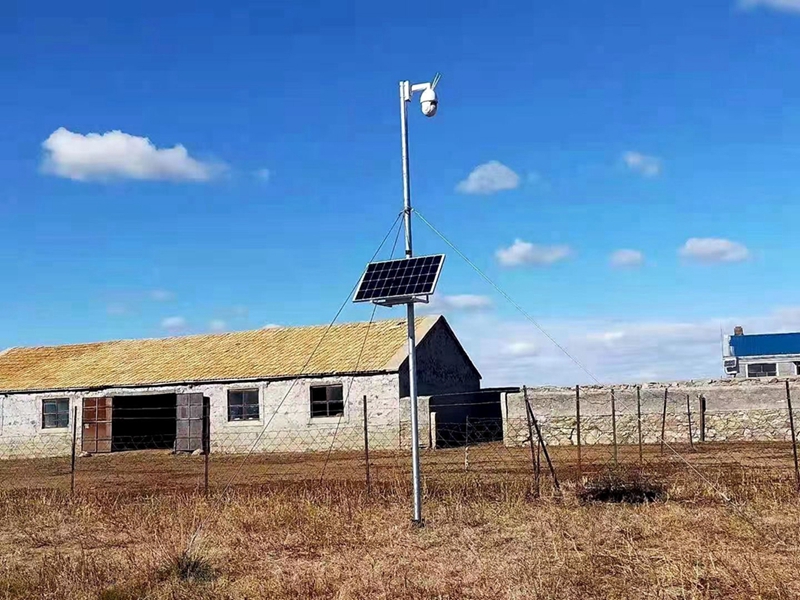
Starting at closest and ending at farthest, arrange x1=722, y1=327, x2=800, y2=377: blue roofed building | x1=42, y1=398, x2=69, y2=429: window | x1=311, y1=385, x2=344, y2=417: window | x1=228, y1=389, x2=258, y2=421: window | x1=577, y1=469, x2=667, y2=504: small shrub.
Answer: x1=577, y1=469, x2=667, y2=504: small shrub
x1=311, y1=385, x2=344, y2=417: window
x1=228, y1=389, x2=258, y2=421: window
x1=42, y1=398, x2=69, y2=429: window
x1=722, y1=327, x2=800, y2=377: blue roofed building

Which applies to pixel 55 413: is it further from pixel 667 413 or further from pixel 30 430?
pixel 667 413

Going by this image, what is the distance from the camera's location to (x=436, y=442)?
2648cm

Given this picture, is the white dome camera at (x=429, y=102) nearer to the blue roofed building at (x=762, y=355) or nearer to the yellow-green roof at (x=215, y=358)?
the yellow-green roof at (x=215, y=358)

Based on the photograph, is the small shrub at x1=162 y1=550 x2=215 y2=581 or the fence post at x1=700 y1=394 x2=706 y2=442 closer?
the small shrub at x1=162 y1=550 x2=215 y2=581

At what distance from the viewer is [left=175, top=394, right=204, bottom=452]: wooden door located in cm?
2902

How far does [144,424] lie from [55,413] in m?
3.37

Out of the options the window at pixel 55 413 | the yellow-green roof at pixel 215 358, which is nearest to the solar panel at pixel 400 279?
the yellow-green roof at pixel 215 358

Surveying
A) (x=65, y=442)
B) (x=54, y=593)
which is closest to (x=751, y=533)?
(x=54, y=593)

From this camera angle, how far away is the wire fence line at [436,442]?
66.1ft

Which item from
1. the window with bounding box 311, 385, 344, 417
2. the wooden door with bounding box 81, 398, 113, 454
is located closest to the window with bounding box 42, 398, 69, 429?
the wooden door with bounding box 81, 398, 113, 454

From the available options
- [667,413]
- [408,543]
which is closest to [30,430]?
[667,413]

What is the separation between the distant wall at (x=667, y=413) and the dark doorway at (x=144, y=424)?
537 inches

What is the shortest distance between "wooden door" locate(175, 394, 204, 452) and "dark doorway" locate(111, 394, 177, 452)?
1.72 metres

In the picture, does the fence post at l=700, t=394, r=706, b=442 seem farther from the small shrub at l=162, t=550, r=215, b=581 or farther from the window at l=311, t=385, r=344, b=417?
the small shrub at l=162, t=550, r=215, b=581
